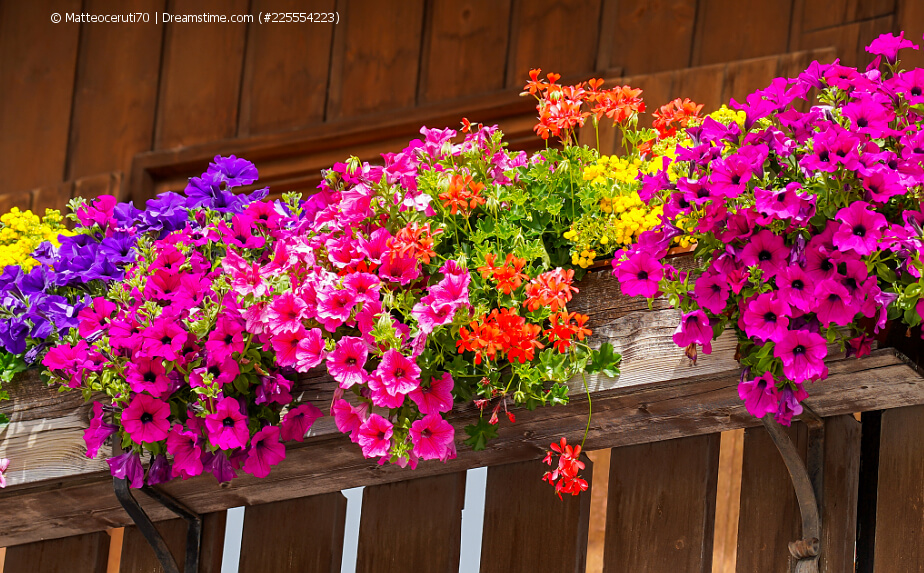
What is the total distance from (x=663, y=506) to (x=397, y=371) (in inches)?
22.2

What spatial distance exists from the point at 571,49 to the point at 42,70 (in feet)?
4.73

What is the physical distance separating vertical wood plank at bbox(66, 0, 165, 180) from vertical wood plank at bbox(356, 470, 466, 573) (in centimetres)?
130

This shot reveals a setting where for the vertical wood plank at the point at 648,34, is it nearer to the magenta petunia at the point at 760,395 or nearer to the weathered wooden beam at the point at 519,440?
the weathered wooden beam at the point at 519,440

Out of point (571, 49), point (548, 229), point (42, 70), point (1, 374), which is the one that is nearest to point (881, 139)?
point (548, 229)

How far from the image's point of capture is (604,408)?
161 cm

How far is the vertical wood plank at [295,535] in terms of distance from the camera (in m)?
1.96

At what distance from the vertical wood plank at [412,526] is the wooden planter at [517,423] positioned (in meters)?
0.04

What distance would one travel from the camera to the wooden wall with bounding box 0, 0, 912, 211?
7.79 feet

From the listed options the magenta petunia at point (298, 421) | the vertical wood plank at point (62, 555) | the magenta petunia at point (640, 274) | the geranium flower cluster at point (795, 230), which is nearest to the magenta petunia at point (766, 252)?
the geranium flower cluster at point (795, 230)

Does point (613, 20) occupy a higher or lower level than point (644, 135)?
higher

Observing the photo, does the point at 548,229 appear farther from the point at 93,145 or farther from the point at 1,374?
the point at 93,145

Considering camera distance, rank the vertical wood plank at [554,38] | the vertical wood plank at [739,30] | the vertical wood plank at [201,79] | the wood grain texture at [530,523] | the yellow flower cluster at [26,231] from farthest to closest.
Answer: the vertical wood plank at [201,79] → the vertical wood plank at [554,38] → the vertical wood plank at [739,30] → the yellow flower cluster at [26,231] → the wood grain texture at [530,523]

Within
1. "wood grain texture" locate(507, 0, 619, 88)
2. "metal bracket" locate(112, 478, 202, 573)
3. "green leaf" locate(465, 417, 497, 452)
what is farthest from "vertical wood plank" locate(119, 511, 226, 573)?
"wood grain texture" locate(507, 0, 619, 88)

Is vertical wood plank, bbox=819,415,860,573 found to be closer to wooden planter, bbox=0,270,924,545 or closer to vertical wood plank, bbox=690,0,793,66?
wooden planter, bbox=0,270,924,545
